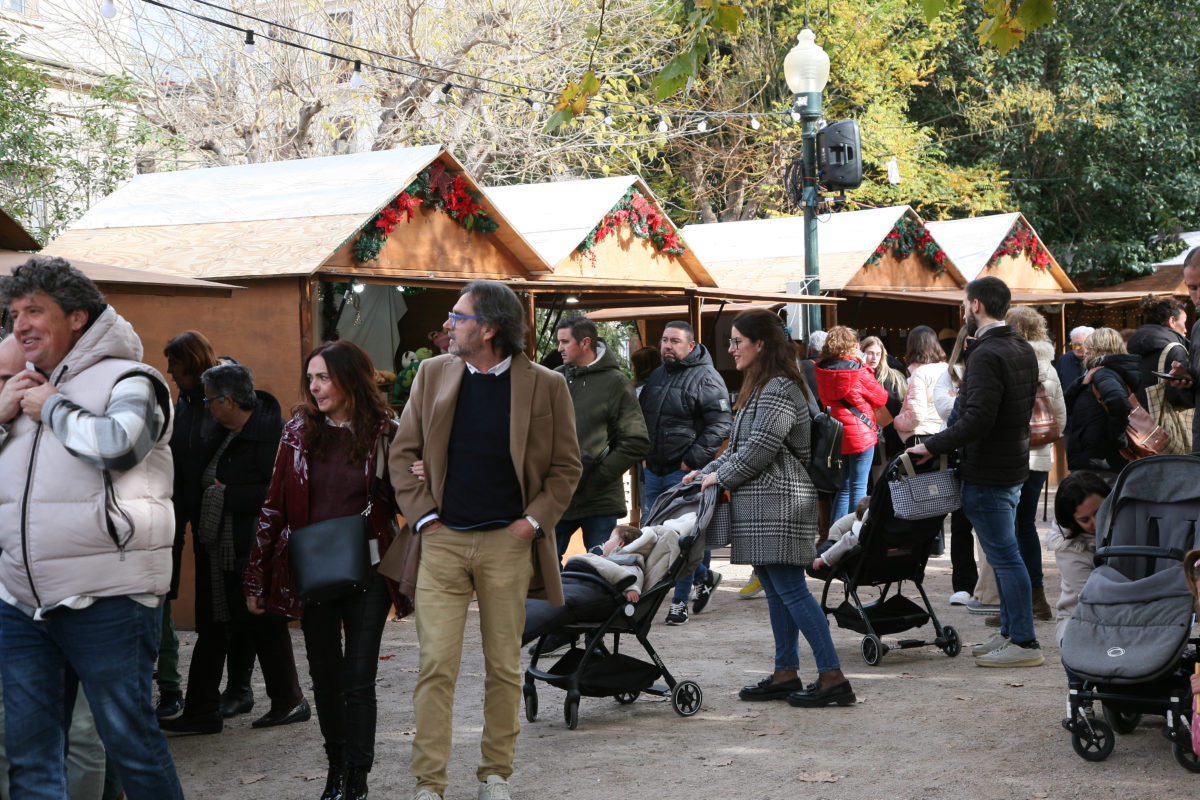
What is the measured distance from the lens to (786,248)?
50.2ft

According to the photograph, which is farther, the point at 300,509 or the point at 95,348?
the point at 300,509

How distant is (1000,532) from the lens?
6453 mm

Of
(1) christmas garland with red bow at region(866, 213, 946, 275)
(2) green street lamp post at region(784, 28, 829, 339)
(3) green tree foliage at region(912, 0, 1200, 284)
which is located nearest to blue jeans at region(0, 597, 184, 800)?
(2) green street lamp post at region(784, 28, 829, 339)

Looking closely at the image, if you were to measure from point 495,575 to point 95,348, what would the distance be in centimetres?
159

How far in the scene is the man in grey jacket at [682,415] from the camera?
8273 millimetres

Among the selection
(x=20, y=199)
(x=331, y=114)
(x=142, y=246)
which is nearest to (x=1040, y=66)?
(x=331, y=114)

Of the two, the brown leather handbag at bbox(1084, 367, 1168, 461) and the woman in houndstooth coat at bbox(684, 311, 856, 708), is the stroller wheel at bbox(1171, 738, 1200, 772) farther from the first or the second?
the brown leather handbag at bbox(1084, 367, 1168, 461)

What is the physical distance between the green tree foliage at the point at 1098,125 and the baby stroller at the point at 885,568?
18883mm

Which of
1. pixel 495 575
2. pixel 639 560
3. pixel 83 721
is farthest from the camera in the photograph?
pixel 639 560

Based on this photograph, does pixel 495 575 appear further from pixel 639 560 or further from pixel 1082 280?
pixel 1082 280

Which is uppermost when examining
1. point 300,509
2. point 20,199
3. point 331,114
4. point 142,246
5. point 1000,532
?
point 331,114

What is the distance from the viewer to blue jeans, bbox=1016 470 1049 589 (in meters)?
7.66

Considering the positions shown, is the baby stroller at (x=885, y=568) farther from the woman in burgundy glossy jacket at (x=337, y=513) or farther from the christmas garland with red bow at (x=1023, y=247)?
the christmas garland with red bow at (x=1023, y=247)

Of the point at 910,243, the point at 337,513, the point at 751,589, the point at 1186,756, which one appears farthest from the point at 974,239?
the point at 337,513
